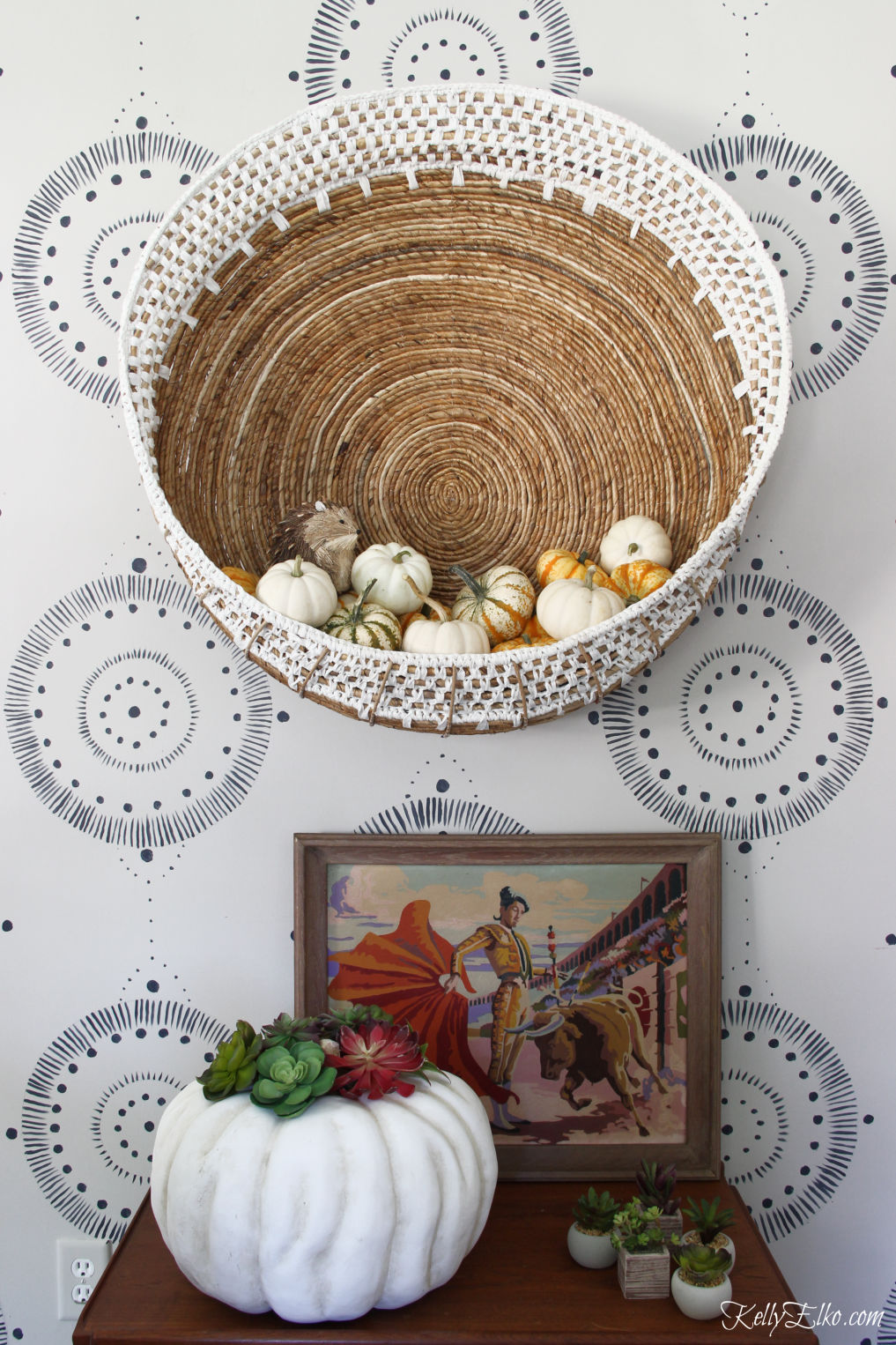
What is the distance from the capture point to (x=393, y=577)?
3.88ft

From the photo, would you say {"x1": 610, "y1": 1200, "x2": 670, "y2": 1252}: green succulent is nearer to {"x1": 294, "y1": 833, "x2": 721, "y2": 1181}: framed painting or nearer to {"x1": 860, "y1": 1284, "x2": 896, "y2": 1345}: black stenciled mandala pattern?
{"x1": 294, "y1": 833, "x2": 721, "y2": 1181}: framed painting

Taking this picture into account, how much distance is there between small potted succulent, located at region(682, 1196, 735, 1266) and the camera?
1.06 meters

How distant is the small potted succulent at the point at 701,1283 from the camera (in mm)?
1000

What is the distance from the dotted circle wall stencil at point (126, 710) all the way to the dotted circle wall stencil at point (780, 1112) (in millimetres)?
810

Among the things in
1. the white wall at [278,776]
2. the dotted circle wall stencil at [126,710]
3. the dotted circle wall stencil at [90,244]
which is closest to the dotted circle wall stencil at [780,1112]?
the white wall at [278,776]

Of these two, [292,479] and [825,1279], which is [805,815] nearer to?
[825,1279]

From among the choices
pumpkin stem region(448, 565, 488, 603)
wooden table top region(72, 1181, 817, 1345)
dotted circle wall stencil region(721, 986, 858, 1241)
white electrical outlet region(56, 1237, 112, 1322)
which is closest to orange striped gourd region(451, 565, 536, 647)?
pumpkin stem region(448, 565, 488, 603)

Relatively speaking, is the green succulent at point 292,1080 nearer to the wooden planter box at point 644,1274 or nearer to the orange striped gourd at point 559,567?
the wooden planter box at point 644,1274

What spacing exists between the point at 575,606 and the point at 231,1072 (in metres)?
0.63

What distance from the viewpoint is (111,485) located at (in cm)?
132

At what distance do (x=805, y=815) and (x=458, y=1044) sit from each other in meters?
0.57

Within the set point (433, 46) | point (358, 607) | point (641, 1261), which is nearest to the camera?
point (641, 1261)

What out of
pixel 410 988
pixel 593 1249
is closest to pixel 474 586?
pixel 410 988

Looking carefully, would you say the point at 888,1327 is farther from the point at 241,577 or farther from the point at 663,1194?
the point at 241,577
